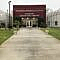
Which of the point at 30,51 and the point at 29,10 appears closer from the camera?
the point at 30,51

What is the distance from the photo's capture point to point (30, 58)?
31.7ft

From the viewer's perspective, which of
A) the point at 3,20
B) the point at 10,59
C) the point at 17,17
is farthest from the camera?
the point at 17,17

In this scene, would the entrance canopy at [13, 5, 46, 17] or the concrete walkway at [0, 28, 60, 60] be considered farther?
the entrance canopy at [13, 5, 46, 17]

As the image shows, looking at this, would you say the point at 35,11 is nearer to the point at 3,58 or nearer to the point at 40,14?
the point at 40,14

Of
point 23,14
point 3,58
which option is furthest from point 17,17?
point 3,58

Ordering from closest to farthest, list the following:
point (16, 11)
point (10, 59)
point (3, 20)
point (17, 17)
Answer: point (10, 59) → point (3, 20) → point (16, 11) → point (17, 17)

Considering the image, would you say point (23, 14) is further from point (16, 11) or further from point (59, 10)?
point (59, 10)

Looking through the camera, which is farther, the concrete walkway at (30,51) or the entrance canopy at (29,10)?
the entrance canopy at (29,10)

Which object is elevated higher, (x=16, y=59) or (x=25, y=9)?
(x=25, y=9)

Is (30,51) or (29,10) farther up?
(29,10)

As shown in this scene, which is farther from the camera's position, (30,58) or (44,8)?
(44,8)

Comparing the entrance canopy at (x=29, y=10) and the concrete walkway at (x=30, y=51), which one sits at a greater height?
the entrance canopy at (x=29, y=10)

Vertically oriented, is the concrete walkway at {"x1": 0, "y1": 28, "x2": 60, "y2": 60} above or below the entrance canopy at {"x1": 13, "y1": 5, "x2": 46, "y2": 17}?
below

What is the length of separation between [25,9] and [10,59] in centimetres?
8360
